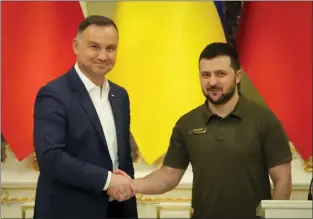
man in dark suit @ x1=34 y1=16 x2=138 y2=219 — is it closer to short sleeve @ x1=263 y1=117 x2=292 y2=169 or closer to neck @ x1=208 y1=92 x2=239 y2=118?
neck @ x1=208 y1=92 x2=239 y2=118

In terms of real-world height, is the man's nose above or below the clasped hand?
above

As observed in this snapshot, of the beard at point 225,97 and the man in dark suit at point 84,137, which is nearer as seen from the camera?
the man in dark suit at point 84,137

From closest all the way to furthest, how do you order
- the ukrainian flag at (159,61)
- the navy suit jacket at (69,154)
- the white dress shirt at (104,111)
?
the navy suit jacket at (69,154), the white dress shirt at (104,111), the ukrainian flag at (159,61)

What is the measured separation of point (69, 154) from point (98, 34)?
1.34 ft

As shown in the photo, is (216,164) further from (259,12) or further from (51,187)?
(259,12)

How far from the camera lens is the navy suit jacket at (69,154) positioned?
5.30 ft

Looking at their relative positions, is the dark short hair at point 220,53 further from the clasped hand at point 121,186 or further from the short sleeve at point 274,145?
the clasped hand at point 121,186

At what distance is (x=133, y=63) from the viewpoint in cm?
251

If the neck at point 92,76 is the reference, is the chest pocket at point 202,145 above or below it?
below

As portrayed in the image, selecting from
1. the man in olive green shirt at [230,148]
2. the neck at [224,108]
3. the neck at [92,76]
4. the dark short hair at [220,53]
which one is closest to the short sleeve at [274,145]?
the man in olive green shirt at [230,148]

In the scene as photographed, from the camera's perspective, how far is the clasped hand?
167cm

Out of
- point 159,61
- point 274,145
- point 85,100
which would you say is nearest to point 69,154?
point 85,100

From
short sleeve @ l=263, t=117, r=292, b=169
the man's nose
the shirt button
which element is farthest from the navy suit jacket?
short sleeve @ l=263, t=117, r=292, b=169

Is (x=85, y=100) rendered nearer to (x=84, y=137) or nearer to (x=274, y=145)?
(x=84, y=137)
